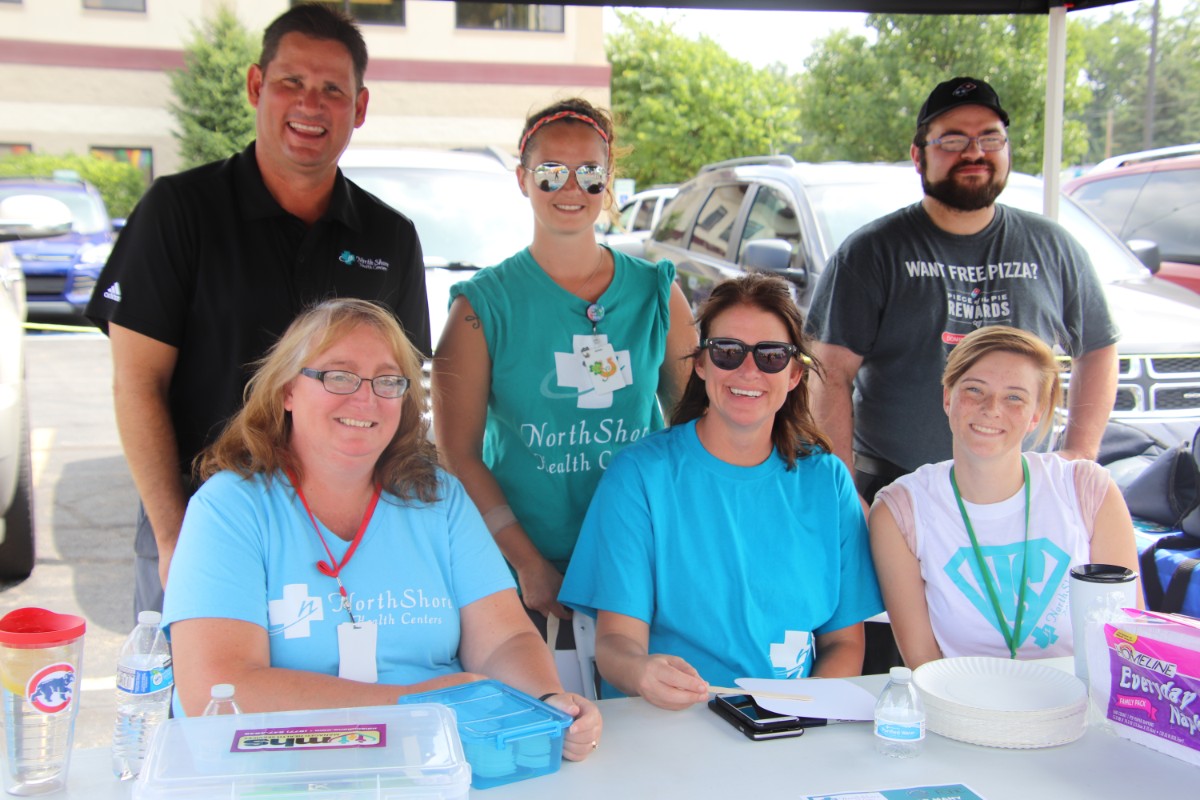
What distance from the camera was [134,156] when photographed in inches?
978

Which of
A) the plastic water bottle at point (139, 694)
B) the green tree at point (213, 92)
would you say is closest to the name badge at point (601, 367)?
the plastic water bottle at point (139, 694)

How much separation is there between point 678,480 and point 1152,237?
21.9 ft

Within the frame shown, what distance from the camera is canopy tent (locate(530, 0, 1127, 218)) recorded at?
10.4 feet

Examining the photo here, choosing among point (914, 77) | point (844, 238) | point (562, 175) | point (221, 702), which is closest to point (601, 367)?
point (562, 175)

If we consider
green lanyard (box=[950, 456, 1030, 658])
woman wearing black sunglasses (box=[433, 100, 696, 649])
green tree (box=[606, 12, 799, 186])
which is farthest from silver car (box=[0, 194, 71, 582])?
green tree (box=[606, 12, 799, 186])

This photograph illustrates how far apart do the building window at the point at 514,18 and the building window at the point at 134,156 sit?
311 inches

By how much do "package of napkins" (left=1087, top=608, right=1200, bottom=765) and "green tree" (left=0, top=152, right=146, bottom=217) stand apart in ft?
76.2

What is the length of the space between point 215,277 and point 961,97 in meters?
1.97

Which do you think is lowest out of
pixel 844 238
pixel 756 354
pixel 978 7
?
pixel 756 354

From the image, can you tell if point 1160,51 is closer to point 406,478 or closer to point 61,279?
point 61,279

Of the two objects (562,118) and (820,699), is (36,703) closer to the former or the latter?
(820,699)

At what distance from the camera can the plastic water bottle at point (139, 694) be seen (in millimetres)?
1526

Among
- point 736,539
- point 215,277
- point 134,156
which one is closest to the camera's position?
point 736,539

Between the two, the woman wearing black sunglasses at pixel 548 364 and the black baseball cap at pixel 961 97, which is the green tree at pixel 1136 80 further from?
the woman wearing black sunglasses at pixel 548 364
